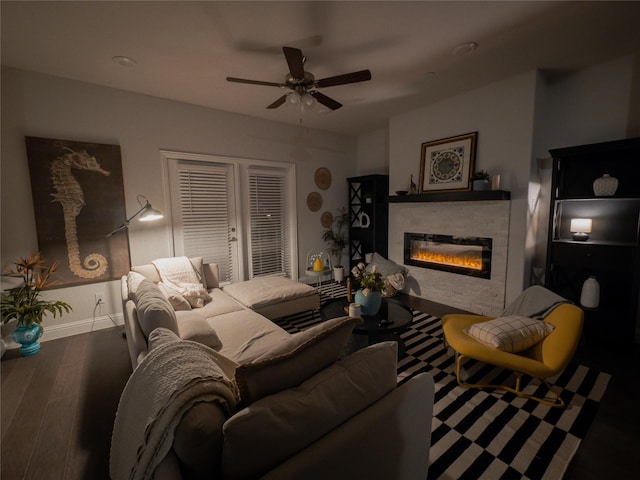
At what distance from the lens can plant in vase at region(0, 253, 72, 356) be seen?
262cm

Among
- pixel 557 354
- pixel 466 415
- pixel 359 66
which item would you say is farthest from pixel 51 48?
pixel 557 354

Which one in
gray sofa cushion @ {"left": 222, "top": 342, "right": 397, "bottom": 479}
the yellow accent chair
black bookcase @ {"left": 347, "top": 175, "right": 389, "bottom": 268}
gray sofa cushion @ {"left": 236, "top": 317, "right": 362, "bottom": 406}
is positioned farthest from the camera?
black bookcase @ {"left": 347, "top": 175, "right": 389, "bottom": 268}

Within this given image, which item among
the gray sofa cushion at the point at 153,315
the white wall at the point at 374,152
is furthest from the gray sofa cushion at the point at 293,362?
the white wall at the point at 374,152

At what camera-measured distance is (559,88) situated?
3141 mm

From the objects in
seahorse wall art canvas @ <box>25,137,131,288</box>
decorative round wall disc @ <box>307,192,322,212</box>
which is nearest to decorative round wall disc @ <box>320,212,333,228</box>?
decorative round wall disc @ <box>307,192,322,212</box>

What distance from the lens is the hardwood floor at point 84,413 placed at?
5.01ft

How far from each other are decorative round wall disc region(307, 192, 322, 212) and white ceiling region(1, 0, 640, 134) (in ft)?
6.33

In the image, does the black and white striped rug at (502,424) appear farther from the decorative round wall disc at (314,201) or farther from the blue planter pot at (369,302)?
the decorative round wall disc at (314,201)

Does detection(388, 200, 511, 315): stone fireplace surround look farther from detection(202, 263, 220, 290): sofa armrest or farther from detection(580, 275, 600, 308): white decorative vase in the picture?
detection(202, 263, 220, 290): sofa armrest

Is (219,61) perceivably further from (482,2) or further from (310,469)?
(310,469)

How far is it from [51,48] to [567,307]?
4766 mm

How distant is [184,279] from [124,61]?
2.20 meters

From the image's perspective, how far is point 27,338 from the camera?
267 cm

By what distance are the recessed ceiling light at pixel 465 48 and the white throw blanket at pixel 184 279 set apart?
3.41 meters
